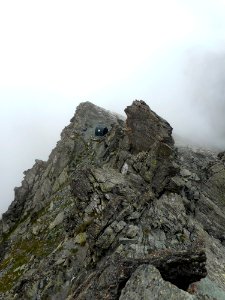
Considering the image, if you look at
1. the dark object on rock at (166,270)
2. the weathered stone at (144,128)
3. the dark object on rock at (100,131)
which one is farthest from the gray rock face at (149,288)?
the dark object on rock at (100,131)

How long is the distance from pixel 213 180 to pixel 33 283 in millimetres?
26124

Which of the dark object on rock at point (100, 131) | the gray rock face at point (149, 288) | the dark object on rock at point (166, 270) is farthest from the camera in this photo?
the dark object on rock at point (100, 131)

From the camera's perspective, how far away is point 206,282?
2569cm

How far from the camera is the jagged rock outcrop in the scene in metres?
23.3

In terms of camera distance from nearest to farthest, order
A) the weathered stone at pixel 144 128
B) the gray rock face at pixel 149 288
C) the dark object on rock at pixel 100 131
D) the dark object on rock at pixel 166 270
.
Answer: the gray rock face at pixel 149 288 < the dark object on rock at pixel 166 270 < the weathered stone at pixel 144 128 < the dark object on rock at pixel 100 131

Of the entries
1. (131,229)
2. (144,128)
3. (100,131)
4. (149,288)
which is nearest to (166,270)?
(149,288)

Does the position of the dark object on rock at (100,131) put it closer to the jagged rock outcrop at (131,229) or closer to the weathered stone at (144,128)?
the jagged rock outcrop at (131,229)

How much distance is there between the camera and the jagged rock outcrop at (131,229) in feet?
76.5

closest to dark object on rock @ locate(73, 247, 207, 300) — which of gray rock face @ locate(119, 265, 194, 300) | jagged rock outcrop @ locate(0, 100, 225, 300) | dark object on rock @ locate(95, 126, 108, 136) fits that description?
jagged rock outcrop @ locate(0, 100, 225, 300)

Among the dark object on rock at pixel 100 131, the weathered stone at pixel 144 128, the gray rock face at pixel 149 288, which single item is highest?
the weathered stone at pixel 144 128

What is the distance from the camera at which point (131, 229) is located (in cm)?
3572

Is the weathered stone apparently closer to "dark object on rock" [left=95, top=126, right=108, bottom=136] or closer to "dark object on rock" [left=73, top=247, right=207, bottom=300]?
"dark object on rock" [left=95, top=126, right=108, bottom=136]

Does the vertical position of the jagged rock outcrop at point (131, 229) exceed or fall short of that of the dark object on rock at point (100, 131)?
it falls short

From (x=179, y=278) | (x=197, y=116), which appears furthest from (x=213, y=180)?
(x=197, y=116)
